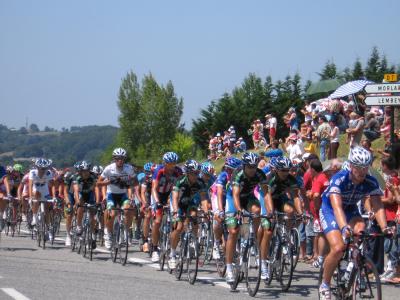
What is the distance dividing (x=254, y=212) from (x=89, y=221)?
5246mm

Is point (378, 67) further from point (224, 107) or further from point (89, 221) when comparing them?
point (89, 221)

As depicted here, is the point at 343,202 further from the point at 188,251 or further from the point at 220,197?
the point at 188,251

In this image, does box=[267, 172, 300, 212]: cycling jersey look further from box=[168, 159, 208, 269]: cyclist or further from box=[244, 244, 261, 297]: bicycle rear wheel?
box=[168, 159, 208, 269]: cyclist

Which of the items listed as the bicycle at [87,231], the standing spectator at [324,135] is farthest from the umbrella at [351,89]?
the bicycle at [87,231]

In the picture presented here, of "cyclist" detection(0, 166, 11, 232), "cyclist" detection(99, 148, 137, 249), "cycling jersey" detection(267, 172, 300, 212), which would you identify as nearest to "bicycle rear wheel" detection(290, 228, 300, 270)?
"cycling jersey" detection(267, 172, 300, 212)

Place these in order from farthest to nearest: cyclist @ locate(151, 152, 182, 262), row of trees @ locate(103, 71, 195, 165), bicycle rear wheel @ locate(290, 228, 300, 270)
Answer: row of trees @ locate(103, 71, 195, 165) < cyclist @ locate(151, 152, 182, 262) < bicycle rear wheel @ locate(290, 228, 300, 270)

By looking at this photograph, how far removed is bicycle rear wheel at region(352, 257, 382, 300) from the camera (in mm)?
8342

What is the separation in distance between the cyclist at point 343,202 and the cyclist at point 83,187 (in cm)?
920

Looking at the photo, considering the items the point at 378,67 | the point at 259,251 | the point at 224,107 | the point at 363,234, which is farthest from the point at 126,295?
the point at 224,107

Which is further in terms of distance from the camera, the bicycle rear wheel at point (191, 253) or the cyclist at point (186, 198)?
the cyclist at point (186, 198)

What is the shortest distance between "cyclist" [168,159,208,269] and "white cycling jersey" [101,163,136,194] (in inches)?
111

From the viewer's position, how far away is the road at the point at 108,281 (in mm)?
11320

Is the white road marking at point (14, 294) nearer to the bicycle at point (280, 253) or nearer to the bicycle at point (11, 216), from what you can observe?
the bicycle at point (280, 253)

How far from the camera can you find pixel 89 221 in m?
17.1
